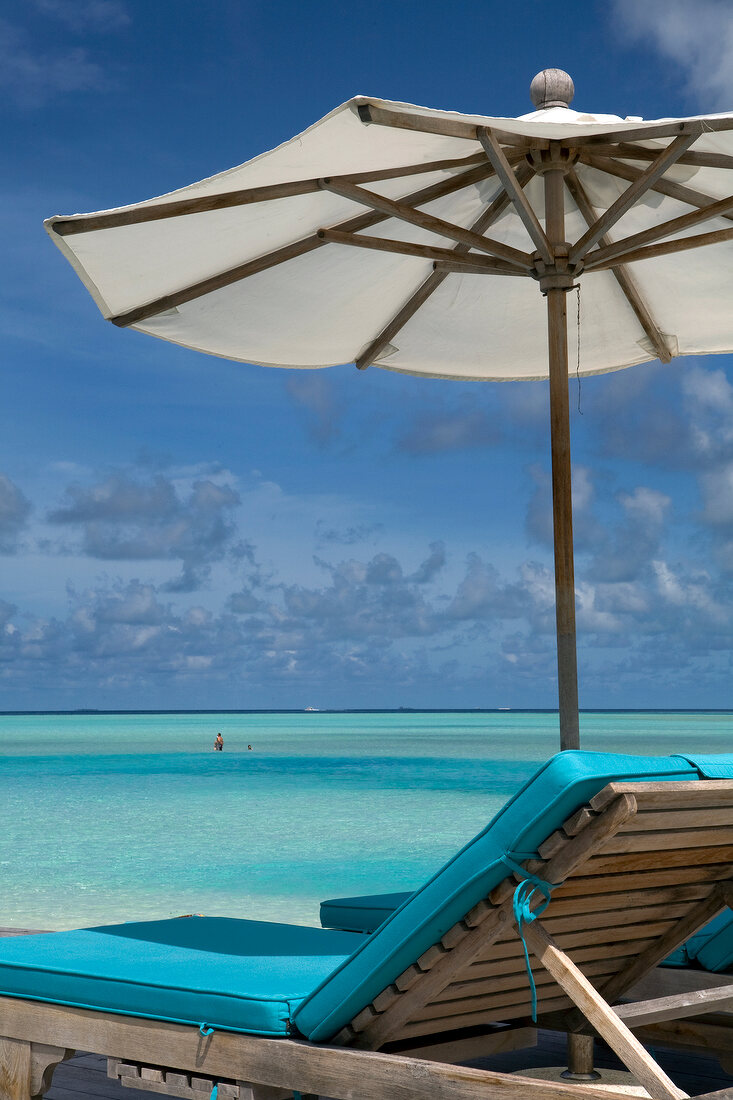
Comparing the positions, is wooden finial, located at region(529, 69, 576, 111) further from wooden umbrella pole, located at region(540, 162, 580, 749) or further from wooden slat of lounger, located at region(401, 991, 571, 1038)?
wooden slat of lounger, located at region(401, 991, 571, 1038)

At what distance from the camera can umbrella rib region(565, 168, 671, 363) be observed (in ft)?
13.7

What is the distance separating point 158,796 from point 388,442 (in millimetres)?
48461

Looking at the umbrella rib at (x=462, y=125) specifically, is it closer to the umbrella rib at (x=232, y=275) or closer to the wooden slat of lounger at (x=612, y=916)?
the umbrella rib at (x=232, y=275)

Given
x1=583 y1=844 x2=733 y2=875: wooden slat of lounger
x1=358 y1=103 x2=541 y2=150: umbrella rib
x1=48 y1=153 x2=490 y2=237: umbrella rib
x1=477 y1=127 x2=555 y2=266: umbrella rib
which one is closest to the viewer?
x1=583 y1=844 x2=733 y2=875: wooden slat of lounger

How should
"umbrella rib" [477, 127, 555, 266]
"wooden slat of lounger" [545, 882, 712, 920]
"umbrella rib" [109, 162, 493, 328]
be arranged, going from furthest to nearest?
1. "umbrella rib" [109, 162, 493, 328]
2. "umbrella rib" [477, 127, 555, 266]
3. "wooden slat of lounger" [545, 882, 712, 920]

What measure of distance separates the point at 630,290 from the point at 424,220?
1245 mm

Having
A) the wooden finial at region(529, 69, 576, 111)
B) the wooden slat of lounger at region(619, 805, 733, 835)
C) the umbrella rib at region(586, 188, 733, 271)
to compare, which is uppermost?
the wooden finial at region(529, 69, 576, 111)

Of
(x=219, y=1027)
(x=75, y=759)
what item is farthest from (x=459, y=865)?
Answer: (x=75, y=759)

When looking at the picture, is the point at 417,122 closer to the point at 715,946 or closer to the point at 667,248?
the point at 667,248

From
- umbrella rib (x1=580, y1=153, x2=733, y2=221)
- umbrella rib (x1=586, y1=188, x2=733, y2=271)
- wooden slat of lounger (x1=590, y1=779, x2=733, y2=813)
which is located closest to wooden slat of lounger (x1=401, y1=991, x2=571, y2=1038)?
wooden slat of lounger (x1=590, y1=779, x2=733, y2=813)

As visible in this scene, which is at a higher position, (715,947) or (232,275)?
(232,275)

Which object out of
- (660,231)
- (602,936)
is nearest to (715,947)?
(602,936)

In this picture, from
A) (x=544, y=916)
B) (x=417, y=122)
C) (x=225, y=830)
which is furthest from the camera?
(x=225, y=830)

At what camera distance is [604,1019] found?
6.03 feet
